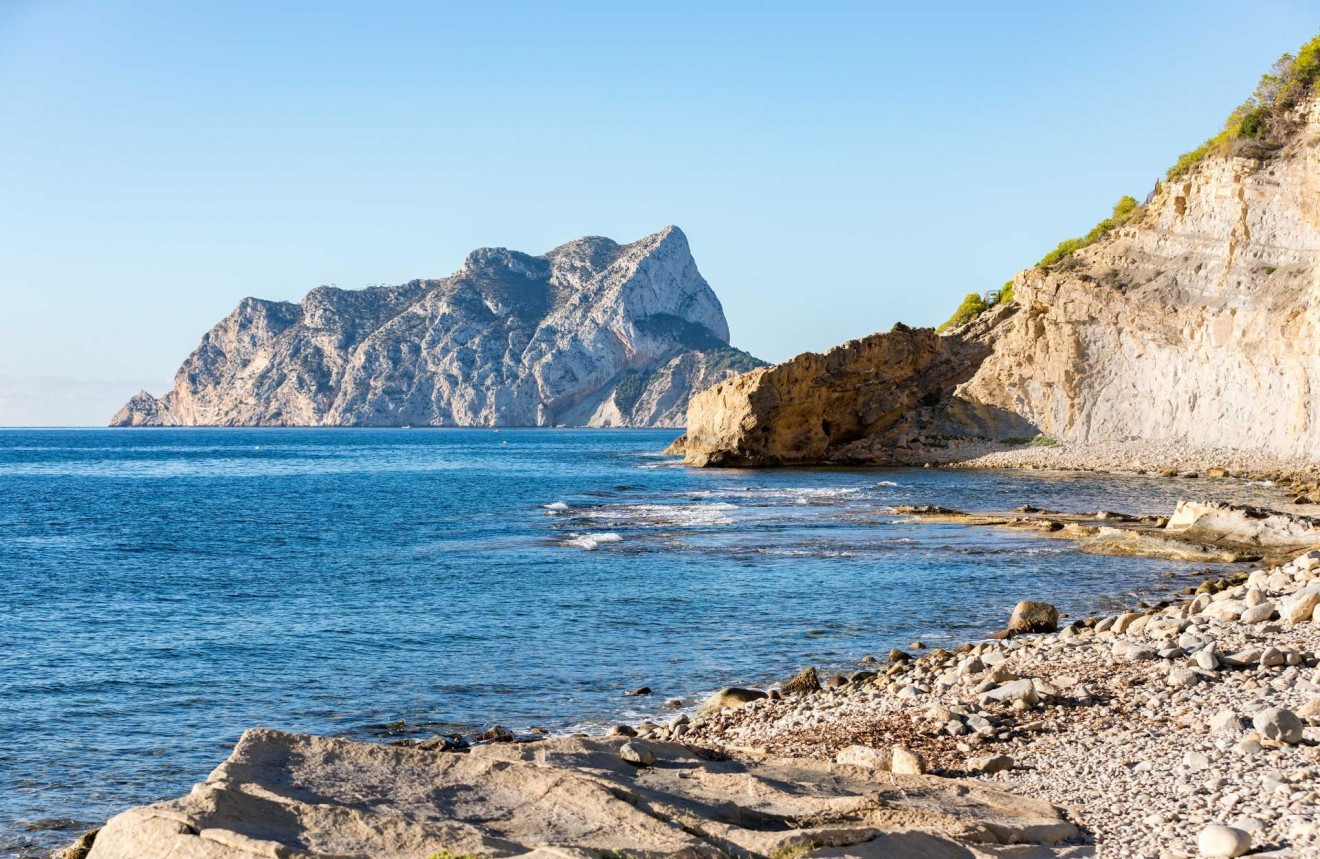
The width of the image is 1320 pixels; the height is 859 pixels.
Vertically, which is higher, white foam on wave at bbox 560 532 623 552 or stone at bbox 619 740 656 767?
stone at bbox 619 740 656 767

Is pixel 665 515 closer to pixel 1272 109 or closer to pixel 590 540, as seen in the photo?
pixel 590 540

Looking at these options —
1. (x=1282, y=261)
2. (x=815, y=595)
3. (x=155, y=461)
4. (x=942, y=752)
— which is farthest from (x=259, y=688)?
(x=155, y=461)

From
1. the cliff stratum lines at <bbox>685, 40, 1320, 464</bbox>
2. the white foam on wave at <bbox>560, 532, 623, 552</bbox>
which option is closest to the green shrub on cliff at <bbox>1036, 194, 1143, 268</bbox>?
the cliff stratum lines at <bbox>685, 40, 1320, 464</bbox>

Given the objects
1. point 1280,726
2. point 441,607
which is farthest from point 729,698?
point 441,607

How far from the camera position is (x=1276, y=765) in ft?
28.3

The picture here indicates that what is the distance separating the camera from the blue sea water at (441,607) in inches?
527

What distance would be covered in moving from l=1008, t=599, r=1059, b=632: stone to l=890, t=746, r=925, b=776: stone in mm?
9078

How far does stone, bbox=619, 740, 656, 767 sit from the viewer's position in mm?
9148

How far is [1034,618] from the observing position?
60.1 ft

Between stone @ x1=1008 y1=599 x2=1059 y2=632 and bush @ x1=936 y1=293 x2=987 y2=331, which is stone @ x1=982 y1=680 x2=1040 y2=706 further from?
bush @ x1=936 y1=293 x2=987 y2=331

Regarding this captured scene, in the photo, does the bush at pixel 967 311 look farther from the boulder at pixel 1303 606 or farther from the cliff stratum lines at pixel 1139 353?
the boulder at pixel 1303 606

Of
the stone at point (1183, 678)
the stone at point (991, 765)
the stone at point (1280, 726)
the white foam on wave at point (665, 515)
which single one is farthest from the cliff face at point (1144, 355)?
the stone at point (991, 765)

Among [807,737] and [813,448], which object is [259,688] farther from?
[813,448]

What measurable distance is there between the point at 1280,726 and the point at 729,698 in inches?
253
